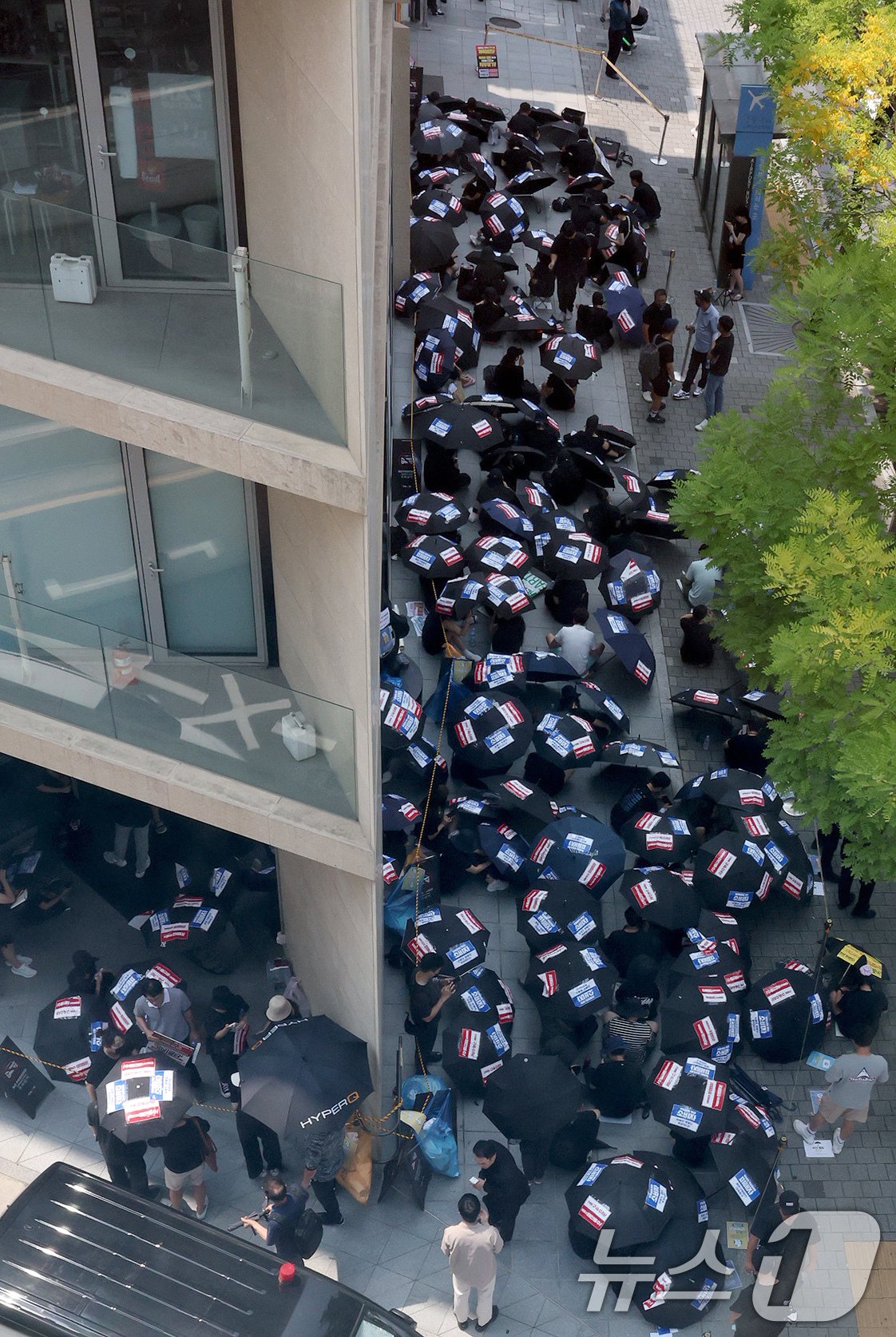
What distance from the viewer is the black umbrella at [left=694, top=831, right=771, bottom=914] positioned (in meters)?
12.1

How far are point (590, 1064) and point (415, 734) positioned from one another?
3424 millimetres

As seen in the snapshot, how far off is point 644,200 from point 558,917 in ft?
51.1

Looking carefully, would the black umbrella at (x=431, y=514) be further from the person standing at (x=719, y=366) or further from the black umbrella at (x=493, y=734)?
the person standing at (x=719, y=366)

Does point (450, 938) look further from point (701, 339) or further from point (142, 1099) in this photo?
point (701, 339)

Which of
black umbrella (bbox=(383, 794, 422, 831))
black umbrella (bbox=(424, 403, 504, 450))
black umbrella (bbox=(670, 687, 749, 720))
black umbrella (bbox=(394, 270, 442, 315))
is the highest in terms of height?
black umbrella (bbox=(394, 270, 442, 315))

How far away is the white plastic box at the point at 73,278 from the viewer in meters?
7.45

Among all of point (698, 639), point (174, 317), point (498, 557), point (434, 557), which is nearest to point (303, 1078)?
point (174, 317)

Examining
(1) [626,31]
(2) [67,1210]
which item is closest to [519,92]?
(1) [626,31]

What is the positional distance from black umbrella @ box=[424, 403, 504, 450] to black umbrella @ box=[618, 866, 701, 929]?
260 inches

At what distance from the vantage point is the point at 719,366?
61.2ft

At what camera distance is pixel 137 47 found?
7844 millimetres

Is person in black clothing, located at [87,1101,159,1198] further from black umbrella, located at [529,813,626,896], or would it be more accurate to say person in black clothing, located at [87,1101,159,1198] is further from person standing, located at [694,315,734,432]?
person standing, located at [694,315,734,432]

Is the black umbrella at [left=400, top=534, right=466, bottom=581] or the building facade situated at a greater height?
the building facade

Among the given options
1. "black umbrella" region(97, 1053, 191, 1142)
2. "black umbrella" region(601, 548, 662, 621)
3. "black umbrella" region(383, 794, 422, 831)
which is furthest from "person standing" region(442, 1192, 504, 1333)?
"black umbrella" region(601, 548, 662, 621)
